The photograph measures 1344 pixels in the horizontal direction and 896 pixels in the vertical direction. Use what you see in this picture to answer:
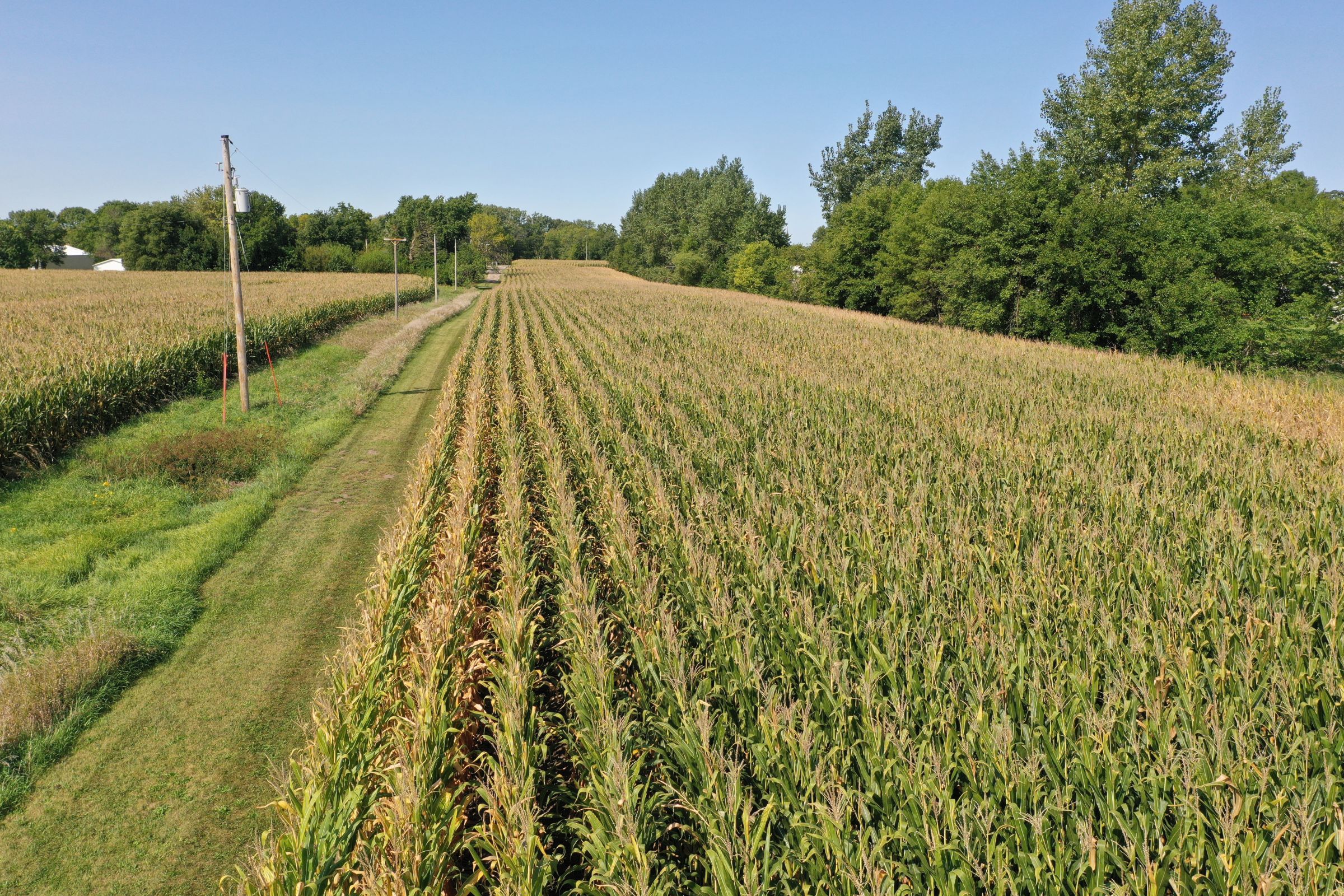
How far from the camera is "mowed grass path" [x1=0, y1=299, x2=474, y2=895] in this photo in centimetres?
463

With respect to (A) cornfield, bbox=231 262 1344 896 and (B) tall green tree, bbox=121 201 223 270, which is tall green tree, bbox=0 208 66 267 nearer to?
(B) tall green tree, bbox=121 201 223 270

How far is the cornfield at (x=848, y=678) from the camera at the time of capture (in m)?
3.23

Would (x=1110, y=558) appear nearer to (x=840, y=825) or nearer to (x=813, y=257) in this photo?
(x=840, y=825)

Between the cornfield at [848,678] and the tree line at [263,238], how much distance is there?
242 feet

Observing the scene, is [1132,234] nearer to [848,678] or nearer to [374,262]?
[848,678]

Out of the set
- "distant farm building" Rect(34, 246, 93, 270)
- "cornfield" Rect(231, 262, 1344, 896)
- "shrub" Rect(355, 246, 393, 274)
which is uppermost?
"shrub" Rect(355, 246, 393, 274)

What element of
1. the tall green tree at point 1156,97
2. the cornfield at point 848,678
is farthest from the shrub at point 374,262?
the cornfield at point 848,678

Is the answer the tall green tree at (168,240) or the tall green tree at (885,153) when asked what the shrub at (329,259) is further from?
the tall green tree at (885,153)

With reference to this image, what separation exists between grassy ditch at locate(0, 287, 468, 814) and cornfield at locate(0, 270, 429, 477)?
59 centimetres

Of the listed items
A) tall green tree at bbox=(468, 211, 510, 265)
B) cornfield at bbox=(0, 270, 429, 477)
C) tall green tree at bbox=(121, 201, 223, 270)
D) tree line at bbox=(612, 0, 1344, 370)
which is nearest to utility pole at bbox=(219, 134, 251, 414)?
cornfield at bbox=(0, 270, 429, 477)

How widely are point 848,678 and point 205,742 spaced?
520 centimetres

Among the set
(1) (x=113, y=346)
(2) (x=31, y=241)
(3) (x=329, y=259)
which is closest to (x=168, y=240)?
(3) (x=329, y=259)

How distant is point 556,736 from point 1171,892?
3.76m

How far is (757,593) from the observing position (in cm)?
550
